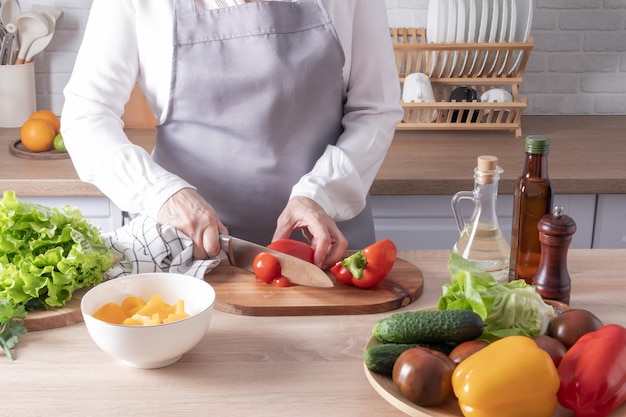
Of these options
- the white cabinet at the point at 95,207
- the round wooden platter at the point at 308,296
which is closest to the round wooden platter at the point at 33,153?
the white cabinet at the point at 95,207

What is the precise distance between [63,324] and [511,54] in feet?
5.81

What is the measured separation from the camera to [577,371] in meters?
0.96

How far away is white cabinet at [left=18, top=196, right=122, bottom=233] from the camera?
7.30ft

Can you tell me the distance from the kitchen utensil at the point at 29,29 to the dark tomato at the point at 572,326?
207cm

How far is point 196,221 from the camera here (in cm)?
143

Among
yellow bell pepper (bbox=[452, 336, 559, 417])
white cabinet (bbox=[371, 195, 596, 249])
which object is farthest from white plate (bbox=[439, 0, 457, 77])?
yellow bell pepper (bbox=[452, 336, 559, 417])

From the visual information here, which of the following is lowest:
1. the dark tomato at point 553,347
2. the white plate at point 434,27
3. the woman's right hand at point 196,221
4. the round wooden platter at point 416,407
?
the round wooden platter at point 416,407

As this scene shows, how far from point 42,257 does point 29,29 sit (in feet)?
5.30

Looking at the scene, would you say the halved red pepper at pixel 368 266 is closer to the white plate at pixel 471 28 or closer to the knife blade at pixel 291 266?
the knife blade at pixel 291 266

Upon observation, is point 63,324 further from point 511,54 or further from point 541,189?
point 511,54

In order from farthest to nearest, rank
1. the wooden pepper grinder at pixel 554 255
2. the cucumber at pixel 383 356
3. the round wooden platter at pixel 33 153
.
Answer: the round wooden platter at pixel 33 153 < the wooden pepper grinder at pixel 554 255 < the cucumber at pixel 383 356

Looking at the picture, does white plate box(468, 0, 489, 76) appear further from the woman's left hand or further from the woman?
the woman's left hand

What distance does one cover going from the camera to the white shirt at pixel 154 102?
1530 millimetres

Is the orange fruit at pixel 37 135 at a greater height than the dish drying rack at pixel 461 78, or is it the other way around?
the dish drying rack at pixel 461 78
